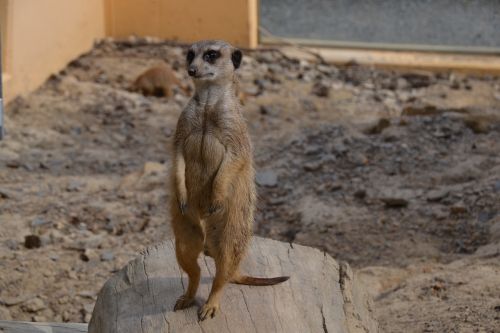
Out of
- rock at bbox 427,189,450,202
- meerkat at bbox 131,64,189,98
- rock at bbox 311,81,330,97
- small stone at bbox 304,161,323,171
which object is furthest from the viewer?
rock at bbox 311,81,330,97

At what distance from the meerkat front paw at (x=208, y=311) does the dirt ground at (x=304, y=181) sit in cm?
124

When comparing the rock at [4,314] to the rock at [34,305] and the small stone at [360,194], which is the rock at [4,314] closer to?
the rock at [34,305]

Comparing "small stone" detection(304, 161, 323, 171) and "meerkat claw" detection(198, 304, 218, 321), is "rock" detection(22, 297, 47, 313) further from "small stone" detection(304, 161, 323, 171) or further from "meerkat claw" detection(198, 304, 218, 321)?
"small stone" detection(304, 161, 323, 171)

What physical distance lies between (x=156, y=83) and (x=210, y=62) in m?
4.66

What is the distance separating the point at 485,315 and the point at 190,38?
17.5 feet

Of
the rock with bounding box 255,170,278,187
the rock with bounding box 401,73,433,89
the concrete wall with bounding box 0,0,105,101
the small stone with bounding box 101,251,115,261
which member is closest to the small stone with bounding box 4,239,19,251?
the small stone with bounding box 101,251,115,261

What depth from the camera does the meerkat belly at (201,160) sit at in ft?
10.4

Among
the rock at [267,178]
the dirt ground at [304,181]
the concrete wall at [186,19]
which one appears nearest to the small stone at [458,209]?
the dirt ground at [304,181]

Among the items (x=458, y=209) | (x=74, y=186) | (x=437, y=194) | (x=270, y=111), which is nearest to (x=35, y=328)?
(x=74, y=186)

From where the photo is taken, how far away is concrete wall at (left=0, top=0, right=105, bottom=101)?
709 cm

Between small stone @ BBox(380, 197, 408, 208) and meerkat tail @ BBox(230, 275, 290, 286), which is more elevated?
meerkat tail @ BBox(230, 275, 290, 286)

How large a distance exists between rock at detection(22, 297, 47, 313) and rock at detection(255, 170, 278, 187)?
1859 mm

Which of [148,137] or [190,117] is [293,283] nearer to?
[190,117]

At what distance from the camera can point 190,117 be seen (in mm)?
3176
